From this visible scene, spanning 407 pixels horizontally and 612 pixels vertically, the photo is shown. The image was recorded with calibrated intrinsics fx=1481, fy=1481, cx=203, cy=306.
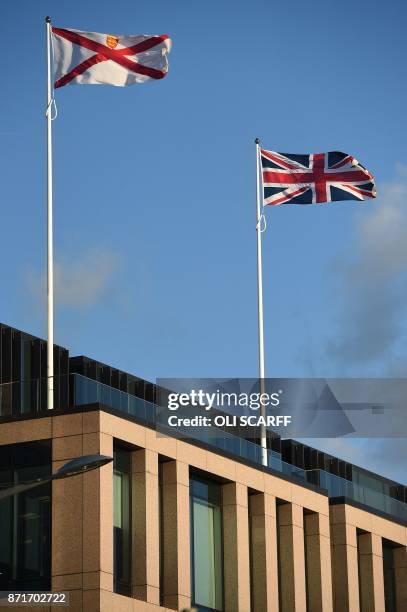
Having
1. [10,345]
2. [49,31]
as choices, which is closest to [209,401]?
[10,345]

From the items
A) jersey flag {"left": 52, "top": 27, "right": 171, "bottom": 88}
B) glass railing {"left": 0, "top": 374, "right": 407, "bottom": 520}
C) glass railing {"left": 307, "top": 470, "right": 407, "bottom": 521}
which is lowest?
glass railing {"left": 307, "top": 470, "right": 407, "bottom": 521}

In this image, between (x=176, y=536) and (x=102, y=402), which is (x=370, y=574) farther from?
(x=102, y=402)

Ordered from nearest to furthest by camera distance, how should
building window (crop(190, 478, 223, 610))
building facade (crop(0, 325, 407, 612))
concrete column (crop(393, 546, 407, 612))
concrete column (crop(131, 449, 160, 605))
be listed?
building facade (crop(0, 325, 407, 612))
concrete column (crop(131, 449, 160, 605))
building window (crop(190, 478, 223, 610))
concrete column (crop(393, 546, 407, 612))

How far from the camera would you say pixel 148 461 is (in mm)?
46062

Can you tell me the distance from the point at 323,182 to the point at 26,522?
17.5 metres

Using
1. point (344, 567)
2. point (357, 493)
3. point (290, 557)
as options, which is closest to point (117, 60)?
point (290, 557)

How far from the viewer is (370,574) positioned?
59.8 m

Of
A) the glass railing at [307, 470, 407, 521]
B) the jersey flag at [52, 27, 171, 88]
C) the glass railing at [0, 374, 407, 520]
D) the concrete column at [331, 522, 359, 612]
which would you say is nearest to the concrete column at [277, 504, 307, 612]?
the glass railing at [307, 470, 407, 521]

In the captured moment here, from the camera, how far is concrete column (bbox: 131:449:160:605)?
147ft

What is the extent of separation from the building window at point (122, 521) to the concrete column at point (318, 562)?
12481 millimetres

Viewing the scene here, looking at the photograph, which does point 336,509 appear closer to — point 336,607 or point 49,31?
point 336,607

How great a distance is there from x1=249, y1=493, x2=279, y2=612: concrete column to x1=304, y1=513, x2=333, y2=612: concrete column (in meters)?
3.82

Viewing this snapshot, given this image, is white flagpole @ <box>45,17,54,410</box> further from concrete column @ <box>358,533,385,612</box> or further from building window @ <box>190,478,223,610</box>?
concrete column @ <box>358,533,385,612</box>

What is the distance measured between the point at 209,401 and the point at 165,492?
6.31m
